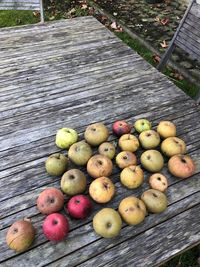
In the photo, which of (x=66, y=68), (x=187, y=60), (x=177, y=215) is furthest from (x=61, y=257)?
(x=187, y=60)

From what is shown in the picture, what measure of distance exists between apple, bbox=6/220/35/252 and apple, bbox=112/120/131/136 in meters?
0.84

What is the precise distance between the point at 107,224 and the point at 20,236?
15.9 inches

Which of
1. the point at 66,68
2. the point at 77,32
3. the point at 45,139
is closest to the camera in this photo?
the point at 45,139

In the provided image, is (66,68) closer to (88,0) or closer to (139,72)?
(139,72)

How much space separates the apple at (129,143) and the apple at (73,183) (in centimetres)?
36

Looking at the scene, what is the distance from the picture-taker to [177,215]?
5.63 ft

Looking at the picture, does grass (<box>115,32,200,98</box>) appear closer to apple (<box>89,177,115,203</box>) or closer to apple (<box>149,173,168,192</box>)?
apple (<box>149,173,168,192</box>)

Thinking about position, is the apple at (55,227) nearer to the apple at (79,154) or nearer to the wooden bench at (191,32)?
the apple at (79,154)

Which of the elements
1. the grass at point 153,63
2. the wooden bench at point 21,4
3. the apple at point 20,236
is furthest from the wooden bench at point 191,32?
the apple at point 20,236

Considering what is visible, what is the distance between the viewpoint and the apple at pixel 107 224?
1547 mm

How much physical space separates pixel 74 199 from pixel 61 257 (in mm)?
279

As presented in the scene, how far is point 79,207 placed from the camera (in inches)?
63.0

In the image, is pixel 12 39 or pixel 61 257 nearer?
pixel 61 257

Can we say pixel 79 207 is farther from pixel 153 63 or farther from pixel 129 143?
pixel 153 63
